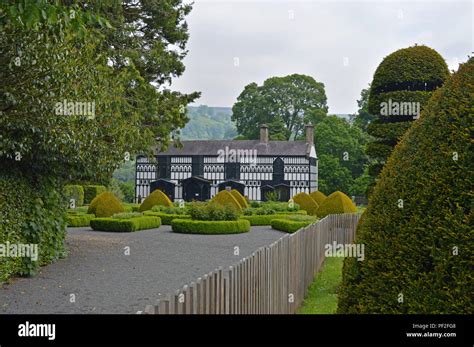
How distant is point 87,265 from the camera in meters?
13.8

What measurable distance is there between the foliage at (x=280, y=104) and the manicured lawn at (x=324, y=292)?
58.2 meters

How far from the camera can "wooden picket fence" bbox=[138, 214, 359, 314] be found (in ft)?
12.6

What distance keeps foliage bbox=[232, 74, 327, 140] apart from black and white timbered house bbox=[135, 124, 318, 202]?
52.2 ft

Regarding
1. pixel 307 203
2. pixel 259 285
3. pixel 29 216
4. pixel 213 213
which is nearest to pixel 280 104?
pixel 307 203

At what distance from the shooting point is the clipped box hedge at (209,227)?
2333 cm

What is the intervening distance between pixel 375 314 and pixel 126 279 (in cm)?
906

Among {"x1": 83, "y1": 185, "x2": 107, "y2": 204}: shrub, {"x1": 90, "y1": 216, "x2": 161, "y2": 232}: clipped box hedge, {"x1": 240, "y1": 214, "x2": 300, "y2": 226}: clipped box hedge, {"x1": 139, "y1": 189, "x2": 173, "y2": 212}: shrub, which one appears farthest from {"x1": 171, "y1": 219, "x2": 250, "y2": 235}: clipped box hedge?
{"x1": 83, "y1": 185, "x2": 107, "y2": 204}: shrub

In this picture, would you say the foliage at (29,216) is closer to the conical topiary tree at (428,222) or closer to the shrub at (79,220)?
the conical topiary tree at (428,222)

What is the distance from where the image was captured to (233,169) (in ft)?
183

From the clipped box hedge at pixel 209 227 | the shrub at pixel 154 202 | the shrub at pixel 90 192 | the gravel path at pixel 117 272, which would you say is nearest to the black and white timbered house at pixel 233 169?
the shrub at pixel 90 192

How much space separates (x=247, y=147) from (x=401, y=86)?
41089 mm

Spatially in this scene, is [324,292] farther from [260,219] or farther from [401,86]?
[260,219]
